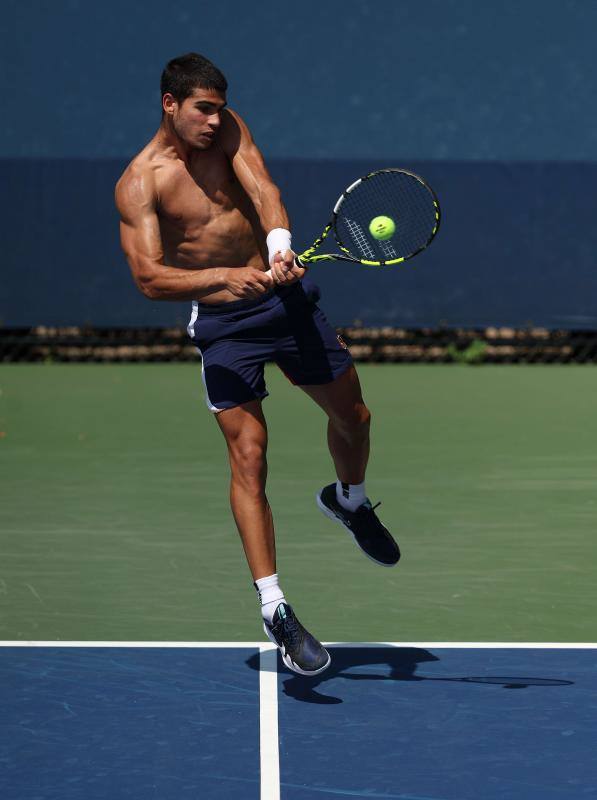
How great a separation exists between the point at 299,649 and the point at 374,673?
37 centimetres

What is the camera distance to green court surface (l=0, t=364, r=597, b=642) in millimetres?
6055

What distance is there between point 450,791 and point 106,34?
36.9 ft

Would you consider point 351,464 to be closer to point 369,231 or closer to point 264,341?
point 264,341

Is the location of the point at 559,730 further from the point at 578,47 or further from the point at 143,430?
the point at 578,47

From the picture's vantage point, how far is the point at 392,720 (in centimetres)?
475

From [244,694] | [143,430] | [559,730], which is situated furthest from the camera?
[143,430]

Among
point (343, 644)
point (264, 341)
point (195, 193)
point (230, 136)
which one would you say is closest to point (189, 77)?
point (230, 136)

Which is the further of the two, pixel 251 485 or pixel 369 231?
pixel 369 231

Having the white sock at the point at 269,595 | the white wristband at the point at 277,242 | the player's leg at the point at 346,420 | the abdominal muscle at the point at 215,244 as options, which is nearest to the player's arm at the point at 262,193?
the white wristband at the point at 277,242

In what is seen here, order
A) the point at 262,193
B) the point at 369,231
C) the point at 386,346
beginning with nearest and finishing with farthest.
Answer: the point at 262,193 → the point at 369,231 → the point at 386,346

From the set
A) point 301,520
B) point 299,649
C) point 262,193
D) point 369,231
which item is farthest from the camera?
point 301,520

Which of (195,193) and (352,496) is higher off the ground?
(195,193)

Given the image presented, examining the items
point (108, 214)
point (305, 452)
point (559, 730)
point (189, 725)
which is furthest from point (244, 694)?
point (108, 214)

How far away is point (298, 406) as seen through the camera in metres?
12.1
